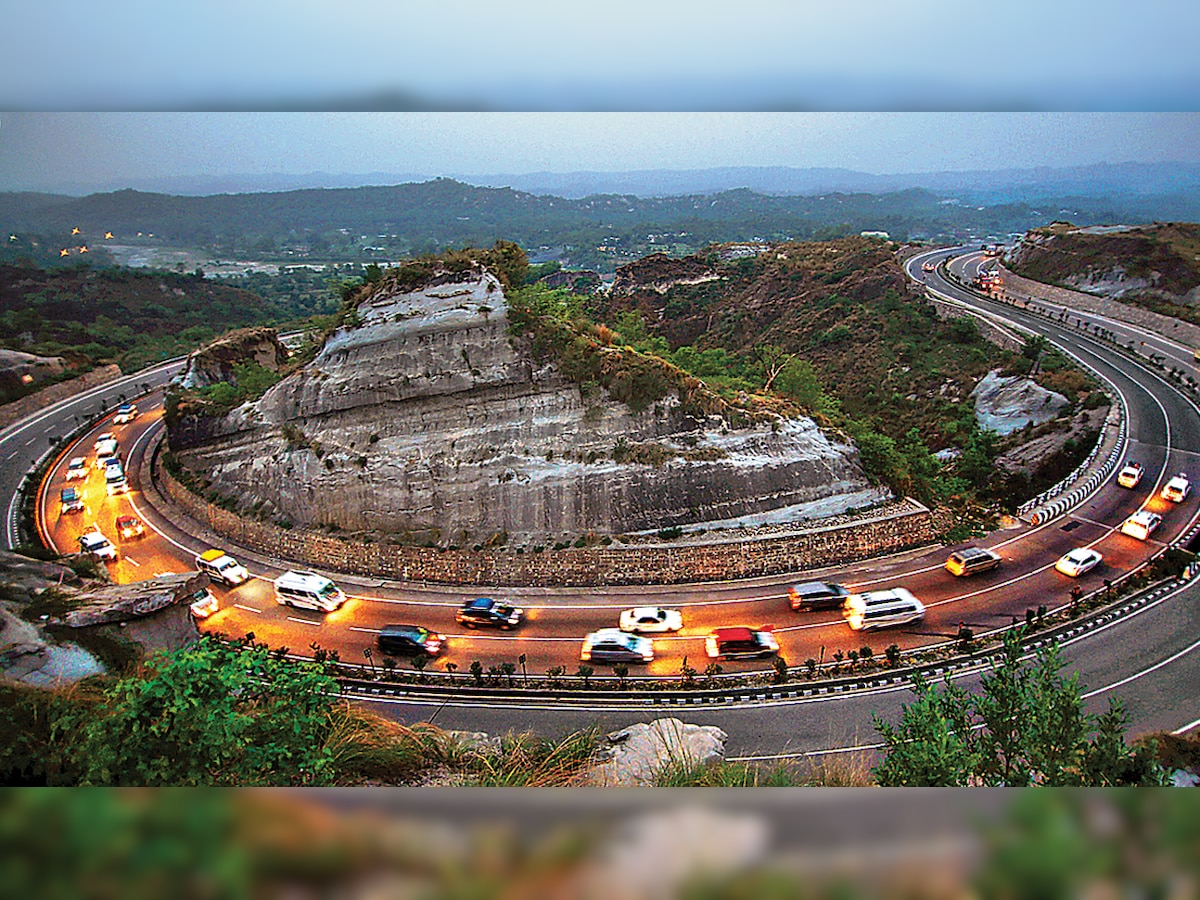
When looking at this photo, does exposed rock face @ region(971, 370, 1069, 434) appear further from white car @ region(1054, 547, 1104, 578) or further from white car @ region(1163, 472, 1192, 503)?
white car @ region(1054, 547, 1104, 578)

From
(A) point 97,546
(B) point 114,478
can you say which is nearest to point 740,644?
(A) point 97,546

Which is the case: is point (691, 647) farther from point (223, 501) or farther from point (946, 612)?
point (223, 501)

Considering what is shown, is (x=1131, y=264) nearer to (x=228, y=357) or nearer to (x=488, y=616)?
(x=488, y=616)

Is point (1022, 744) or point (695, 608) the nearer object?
point (1022, 744)

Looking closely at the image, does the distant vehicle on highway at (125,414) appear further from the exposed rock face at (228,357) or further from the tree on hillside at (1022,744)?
the tree on hillside at (1022,744)

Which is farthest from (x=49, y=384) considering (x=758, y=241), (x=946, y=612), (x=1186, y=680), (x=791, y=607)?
(x=758, y=241)
